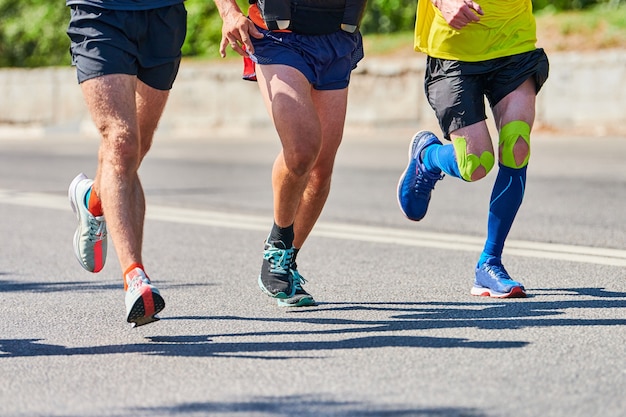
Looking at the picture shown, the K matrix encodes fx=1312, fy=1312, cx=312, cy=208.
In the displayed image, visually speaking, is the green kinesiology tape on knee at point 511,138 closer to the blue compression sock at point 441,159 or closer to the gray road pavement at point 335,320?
the blue compression sock at point 441,159

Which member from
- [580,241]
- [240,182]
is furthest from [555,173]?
[580,241]

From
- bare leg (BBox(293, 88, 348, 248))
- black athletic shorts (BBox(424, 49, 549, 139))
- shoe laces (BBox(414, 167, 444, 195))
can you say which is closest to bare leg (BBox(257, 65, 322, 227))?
bare leg (BBox(293, 88, 348, 248))

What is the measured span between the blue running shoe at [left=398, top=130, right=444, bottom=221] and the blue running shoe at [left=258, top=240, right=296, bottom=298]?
1.08m

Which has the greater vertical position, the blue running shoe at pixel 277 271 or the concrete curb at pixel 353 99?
the blue running shoe at pixel 277 271

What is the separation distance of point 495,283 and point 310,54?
1312mm

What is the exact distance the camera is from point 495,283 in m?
5.75

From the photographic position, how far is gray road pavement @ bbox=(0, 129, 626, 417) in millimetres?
3908

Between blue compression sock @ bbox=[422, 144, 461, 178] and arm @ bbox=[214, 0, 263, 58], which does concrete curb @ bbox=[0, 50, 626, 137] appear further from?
arm @ bbox=[214, 0, 263, 58]

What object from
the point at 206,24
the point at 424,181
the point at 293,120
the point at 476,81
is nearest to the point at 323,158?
the point at 293,120

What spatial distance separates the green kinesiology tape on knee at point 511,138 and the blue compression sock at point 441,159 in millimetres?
256

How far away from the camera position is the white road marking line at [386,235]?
7164mm

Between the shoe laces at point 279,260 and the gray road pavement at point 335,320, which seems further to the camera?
the shoe laces at point 279,260

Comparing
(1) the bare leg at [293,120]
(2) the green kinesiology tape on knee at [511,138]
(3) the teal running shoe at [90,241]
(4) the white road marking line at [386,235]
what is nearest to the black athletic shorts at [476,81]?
(2) the green kinesiology tape on knee at [511,138]

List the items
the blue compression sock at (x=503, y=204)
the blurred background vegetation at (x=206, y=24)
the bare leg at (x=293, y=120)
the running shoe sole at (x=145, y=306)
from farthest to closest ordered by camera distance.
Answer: the blurred background vegetation at (x=206, y=24) < the blue compression sock at (x=503, y=204) < the bare leg at (x=293, y=120) < the running shoe sole at (x=145, y=306)
